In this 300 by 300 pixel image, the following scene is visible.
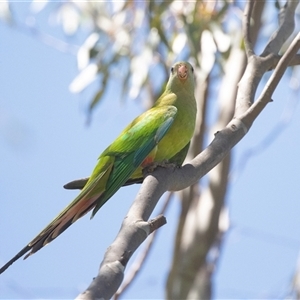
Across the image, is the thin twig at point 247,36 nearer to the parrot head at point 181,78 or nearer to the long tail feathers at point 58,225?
the parrot head at point 181,78

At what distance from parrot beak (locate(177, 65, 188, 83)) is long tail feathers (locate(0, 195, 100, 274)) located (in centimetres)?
97

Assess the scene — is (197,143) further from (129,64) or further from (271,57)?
(271,57)

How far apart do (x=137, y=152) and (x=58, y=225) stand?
1.86ft

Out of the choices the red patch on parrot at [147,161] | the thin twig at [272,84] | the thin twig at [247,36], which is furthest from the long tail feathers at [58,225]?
the thin twig at [247,36]

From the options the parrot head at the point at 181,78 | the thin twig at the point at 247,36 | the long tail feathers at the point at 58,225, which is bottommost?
the long tail feathers at the point at 58,225

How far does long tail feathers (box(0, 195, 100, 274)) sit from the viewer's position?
218 centimetres

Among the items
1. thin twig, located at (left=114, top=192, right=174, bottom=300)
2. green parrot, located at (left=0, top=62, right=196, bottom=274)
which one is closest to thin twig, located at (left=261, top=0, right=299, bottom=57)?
green parrot, located at (left=0, top=62, right=196, bottom=274)

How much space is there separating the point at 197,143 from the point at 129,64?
3.33 ft

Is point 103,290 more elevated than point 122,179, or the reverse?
point 122,179

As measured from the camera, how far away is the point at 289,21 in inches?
117

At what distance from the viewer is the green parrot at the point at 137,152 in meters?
2.66

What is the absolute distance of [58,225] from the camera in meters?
2.45

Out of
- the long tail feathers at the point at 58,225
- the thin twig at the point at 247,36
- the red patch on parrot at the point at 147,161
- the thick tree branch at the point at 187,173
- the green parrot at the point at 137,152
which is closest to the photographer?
the thick tree branch at the point at 187,173

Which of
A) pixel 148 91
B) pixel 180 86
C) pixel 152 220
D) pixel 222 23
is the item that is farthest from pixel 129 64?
pixel 152 220
